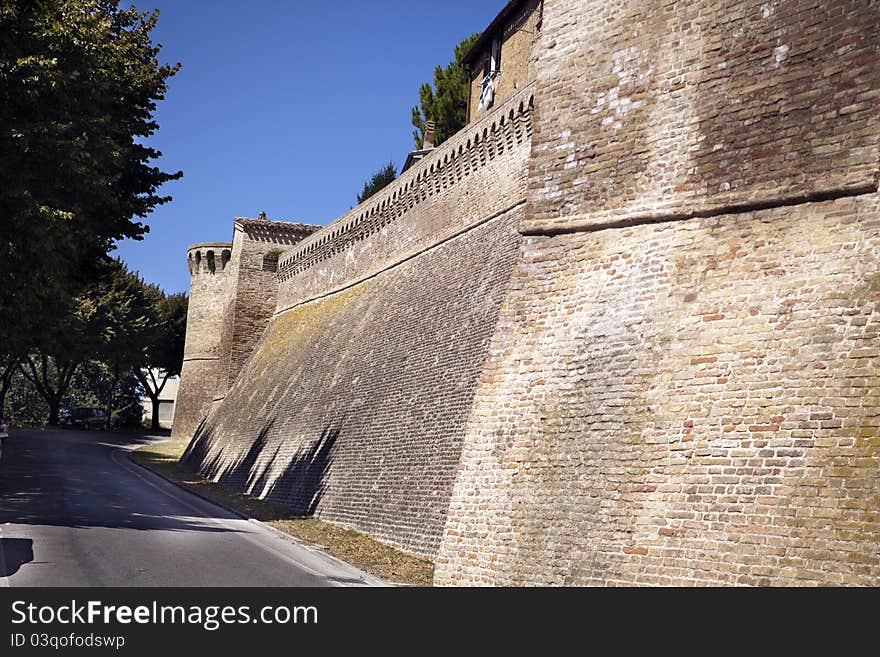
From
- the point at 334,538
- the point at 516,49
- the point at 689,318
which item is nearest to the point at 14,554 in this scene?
the point at 334,538

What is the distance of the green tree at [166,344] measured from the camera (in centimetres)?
5861

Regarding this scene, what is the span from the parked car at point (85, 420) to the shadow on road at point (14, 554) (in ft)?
146

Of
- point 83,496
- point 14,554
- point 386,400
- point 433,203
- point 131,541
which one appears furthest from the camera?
point 433,203

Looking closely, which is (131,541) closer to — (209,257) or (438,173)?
(438,173)

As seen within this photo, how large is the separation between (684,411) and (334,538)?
930 centimetres

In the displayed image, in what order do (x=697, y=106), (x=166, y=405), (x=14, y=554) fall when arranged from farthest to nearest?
(x=166, y=405) < (x=14, y=554) < (x=697, y=106)

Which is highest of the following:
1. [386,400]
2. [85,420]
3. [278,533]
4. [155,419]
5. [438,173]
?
[438,173]

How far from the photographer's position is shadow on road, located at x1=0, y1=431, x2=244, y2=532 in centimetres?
1652

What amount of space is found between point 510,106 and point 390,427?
24.2 ft

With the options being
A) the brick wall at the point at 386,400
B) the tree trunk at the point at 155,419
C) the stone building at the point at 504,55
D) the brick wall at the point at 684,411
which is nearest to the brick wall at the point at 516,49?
the stone building at the point at 504,55

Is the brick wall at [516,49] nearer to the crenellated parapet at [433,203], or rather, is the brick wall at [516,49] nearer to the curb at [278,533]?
the crenellated parapet at [433,203]

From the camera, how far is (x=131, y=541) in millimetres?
13883

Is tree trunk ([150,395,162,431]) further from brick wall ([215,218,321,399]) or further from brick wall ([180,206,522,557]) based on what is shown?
brick wall ([180,206,522,557])

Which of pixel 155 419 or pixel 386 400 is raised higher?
pixel 386 400
